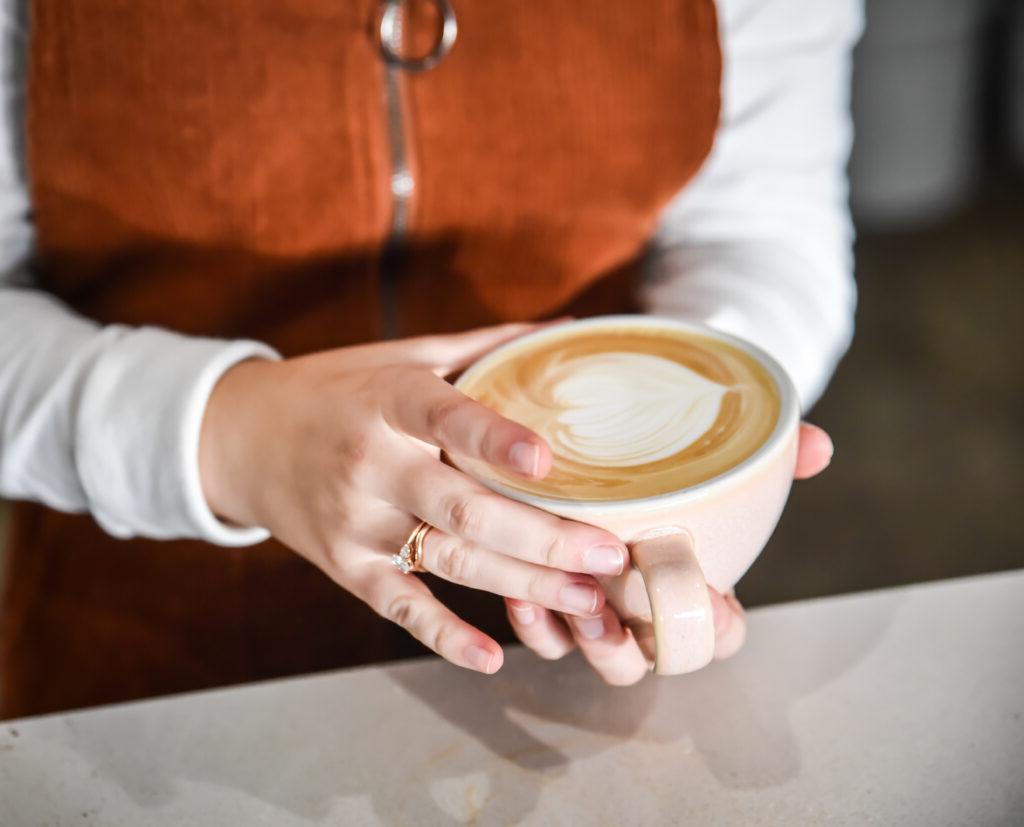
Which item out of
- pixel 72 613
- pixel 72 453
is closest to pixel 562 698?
pixel 72 453

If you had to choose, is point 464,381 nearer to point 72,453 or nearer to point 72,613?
point 72,453

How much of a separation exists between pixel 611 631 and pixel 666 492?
90 mm

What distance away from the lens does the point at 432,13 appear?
2.18 ft

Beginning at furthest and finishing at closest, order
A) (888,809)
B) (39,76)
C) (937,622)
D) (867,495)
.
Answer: (867,495) → (39,76) → (937,622) → (888,809)

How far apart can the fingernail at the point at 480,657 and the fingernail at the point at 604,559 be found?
9cm

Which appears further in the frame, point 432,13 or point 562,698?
point 432,13

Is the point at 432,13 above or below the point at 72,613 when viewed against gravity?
above

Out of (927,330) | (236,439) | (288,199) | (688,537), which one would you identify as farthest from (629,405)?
(927,330)

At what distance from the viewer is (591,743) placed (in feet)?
1.59

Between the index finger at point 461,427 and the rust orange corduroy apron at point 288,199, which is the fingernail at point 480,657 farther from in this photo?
the rust orange corduroy apron at point 288,199

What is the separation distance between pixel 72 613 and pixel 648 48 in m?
0.66

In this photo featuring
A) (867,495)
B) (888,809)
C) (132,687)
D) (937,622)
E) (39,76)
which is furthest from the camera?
(867,495)

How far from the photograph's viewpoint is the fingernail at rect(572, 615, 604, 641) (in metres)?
0.46

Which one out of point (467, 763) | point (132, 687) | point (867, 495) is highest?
point (467, 763)
